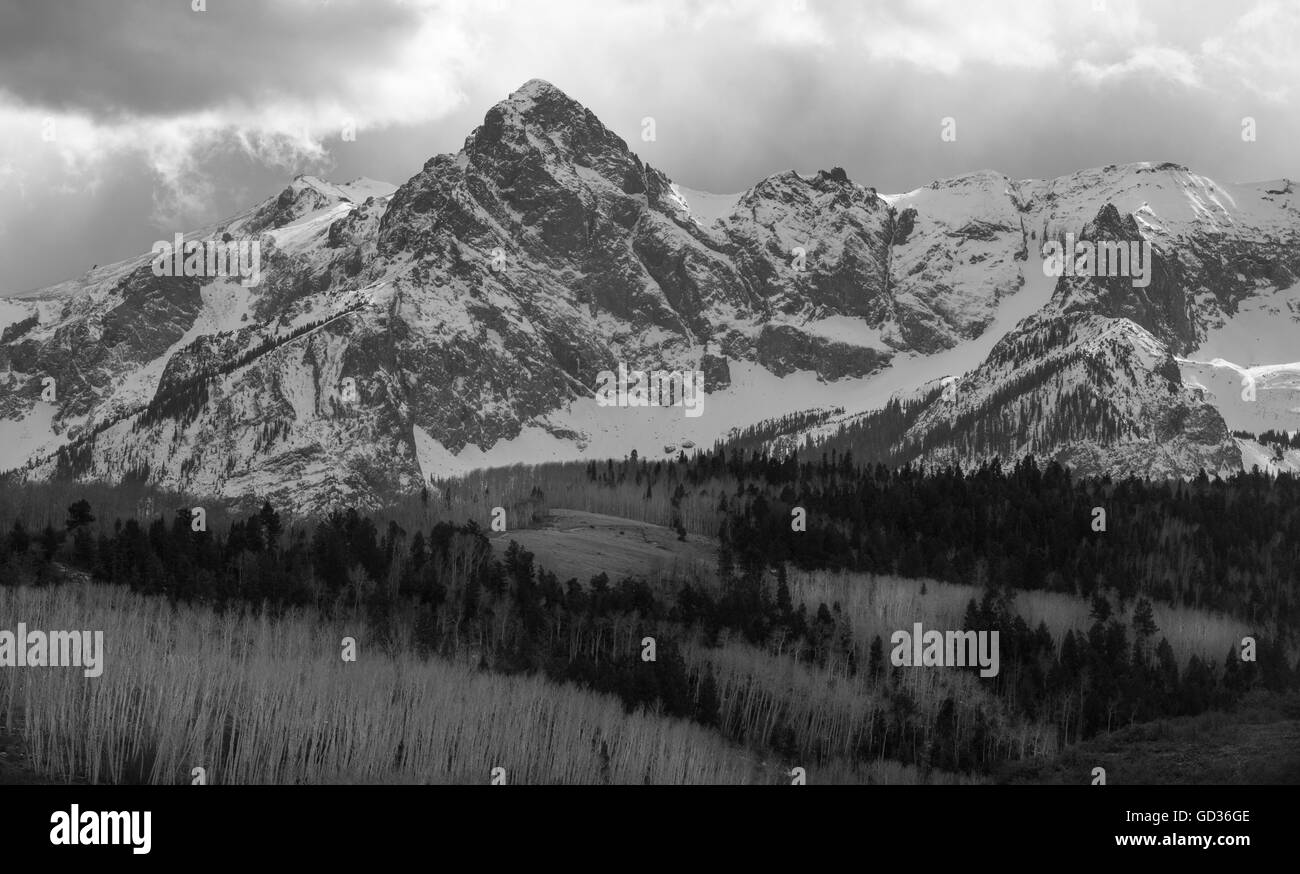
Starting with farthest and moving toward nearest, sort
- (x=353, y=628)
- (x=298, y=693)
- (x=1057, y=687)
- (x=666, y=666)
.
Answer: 1. (x=1057, y=687)
2. (x=353, y=628)
3. (x=666, y=666)
4. (x=298, y=693)

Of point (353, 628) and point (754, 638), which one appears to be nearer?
point (353, 628)

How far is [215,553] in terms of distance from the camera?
4050 inches

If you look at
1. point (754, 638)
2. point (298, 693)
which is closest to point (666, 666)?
point (754, 638)

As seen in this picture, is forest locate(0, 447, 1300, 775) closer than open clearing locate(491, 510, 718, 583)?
Yes

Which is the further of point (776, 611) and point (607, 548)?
point (607, 548)

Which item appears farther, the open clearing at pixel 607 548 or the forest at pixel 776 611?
the open clearing at pixel 607 548

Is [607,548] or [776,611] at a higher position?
[607,548]
